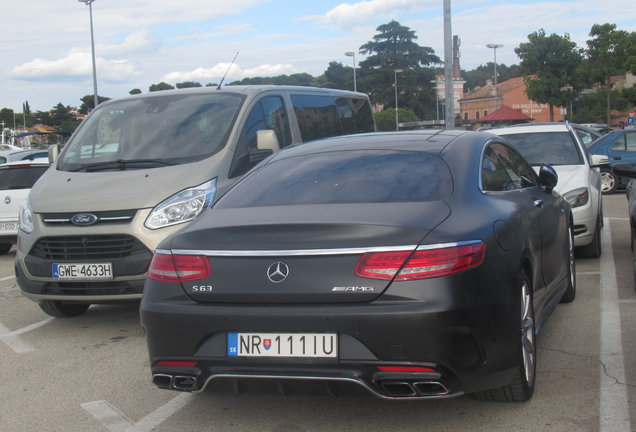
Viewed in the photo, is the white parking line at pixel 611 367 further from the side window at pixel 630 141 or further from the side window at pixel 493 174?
the side window at pixel 630 141

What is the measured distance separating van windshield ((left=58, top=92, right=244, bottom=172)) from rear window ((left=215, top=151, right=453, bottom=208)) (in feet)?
7.27

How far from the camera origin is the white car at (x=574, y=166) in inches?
308

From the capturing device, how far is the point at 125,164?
6.16 meters

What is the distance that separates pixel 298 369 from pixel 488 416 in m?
1.08

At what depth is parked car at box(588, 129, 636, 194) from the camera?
→ 57.0 feet

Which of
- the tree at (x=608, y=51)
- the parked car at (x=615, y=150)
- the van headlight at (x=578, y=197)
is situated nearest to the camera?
the van headlight at (x=578, y=197)

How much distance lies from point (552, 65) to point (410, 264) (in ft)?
166

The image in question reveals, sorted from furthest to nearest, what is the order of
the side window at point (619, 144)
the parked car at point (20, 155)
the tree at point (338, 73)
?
the tree at point (338, 73), the parked car at point (20, 155), the side window at point (619, 144)

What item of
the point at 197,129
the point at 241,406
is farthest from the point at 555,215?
the point at 197,129

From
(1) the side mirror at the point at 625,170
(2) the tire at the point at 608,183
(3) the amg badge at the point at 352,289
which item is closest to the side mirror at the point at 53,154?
(3) the amg badge at the point at 352,289

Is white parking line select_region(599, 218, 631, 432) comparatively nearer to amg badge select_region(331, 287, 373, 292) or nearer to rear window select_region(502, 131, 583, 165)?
amg badge select_region(331, 287, 373, 292)

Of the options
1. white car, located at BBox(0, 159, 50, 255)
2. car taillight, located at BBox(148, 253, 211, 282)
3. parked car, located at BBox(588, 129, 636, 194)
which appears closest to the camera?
car taillight, located at BBox(148, 253, 211, 282)

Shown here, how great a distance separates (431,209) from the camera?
331 cm

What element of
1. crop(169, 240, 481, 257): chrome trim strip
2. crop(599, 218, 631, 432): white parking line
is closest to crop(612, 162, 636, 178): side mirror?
crop(599, 218, 631, 432): white parking line
